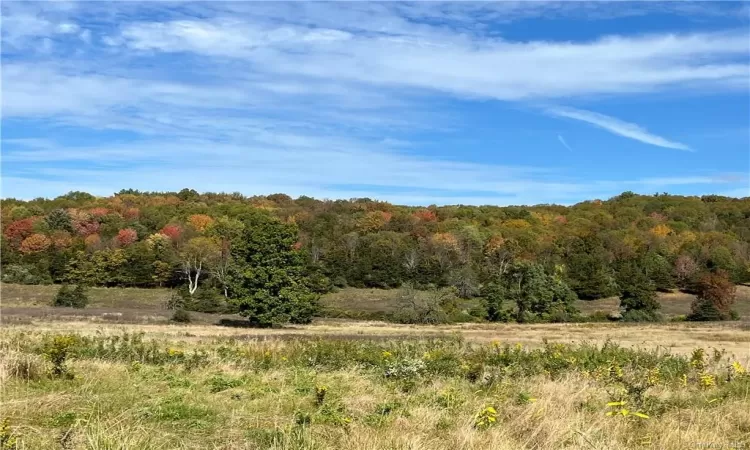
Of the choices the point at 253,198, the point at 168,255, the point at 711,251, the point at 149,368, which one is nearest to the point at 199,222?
the point at 168,255

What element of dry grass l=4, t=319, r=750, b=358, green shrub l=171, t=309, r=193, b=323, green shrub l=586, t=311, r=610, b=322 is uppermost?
dry grass l=4, t=319, r=750, b=358

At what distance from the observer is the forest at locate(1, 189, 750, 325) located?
2731 inches

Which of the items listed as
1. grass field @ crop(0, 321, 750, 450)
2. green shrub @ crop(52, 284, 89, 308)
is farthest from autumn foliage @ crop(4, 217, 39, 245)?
grass field @ crop(0, 321, 750, 450)

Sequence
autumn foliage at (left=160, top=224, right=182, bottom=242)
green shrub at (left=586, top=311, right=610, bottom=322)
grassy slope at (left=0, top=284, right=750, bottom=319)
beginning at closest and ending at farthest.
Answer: green shrub at (left=586, top=311, right=610, bottom=322) < grassy slope at (left=0, top=284, right=750, bottom=319) < autumn foliage at (left=160, top=224, right=182, bottom=242)

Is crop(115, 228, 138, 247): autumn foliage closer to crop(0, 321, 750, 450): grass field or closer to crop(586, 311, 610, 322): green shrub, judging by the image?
crop(586, 311, 610, 322): green shrub

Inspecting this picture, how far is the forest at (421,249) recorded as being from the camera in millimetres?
69375

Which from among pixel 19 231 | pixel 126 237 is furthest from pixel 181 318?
pixel 19 231

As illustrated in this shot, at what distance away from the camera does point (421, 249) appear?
108 meters

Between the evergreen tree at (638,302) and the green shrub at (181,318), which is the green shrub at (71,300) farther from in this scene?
the evergreen tree at (638,302)

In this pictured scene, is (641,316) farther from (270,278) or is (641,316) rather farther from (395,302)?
(270,278)

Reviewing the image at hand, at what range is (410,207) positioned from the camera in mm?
147250

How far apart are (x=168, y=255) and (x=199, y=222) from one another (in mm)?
17890

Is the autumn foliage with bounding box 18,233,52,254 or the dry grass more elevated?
the autumn foliage with bounding box 18,233,52,254

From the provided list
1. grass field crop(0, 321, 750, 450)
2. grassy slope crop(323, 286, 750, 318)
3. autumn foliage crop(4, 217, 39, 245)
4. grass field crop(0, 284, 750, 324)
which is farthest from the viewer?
autumn foliage crop(4, 217, 39, 245)
